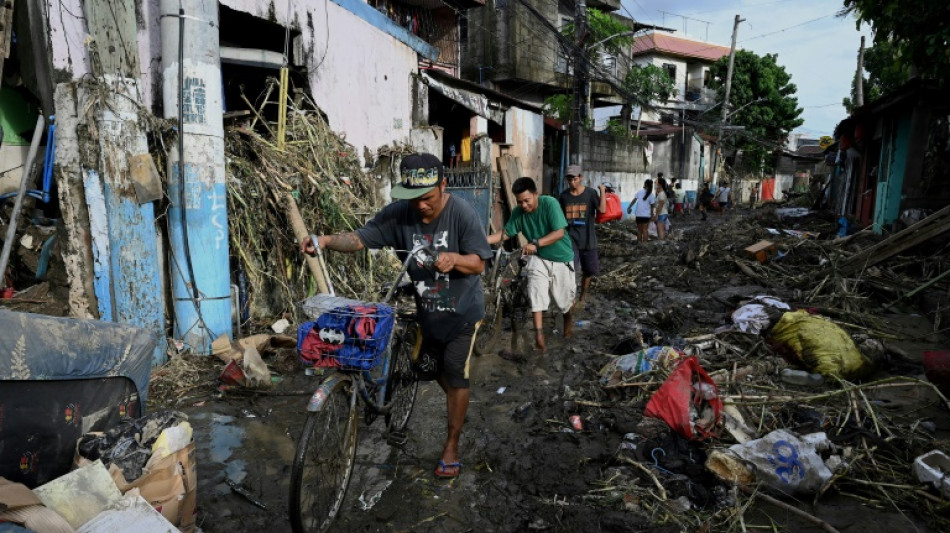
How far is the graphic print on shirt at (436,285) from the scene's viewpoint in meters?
3.40

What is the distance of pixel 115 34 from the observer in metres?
5.22

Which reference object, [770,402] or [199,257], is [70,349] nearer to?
[199,257]

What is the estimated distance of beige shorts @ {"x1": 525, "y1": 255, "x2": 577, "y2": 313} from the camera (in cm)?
622

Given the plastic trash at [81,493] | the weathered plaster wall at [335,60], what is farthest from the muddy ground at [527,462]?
the weathered plaster wall at [335,60]

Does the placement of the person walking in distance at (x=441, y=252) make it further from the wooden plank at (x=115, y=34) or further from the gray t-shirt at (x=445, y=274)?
the wooden plank at (x=115, y=34)

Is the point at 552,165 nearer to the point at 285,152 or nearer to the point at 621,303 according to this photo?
the point at 621,303

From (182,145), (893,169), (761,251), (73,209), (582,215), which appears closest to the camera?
(73,209)

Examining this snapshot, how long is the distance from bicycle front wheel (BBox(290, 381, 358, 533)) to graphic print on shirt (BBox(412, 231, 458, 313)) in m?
0.71

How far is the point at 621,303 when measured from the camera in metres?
8.73

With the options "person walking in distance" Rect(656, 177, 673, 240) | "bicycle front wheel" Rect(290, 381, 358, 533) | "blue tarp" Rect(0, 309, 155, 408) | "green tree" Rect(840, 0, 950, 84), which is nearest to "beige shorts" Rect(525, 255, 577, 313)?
"bicycle front wheel" Rect(290, 381, 358, 533)

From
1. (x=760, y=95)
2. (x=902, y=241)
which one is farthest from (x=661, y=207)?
(x=760, y=95)

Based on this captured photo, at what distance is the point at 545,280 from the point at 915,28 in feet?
22.5

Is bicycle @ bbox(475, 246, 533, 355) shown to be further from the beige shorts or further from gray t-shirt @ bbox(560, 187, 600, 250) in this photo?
gray t-shirt @ bbox(560, 187, 600, 250)

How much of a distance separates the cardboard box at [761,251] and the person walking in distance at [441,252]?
9.08 metres
